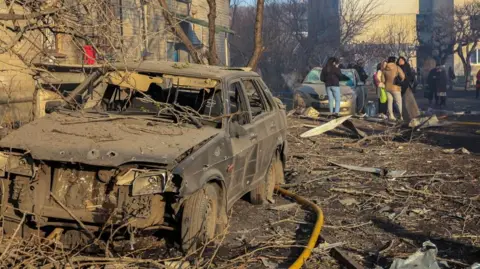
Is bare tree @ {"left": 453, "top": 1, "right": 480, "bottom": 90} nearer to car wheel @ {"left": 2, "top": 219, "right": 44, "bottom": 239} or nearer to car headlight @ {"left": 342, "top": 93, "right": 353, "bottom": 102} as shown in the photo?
car headlight @ {"left": 342, "top": 93, "right": 353, "bottom": 102}

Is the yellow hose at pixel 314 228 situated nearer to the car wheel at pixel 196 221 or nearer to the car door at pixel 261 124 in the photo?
the car door at pixel 261 124

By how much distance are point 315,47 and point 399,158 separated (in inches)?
1137

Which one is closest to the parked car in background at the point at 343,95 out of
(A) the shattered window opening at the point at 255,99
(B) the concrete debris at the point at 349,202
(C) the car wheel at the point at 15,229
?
(B) the concrete debris at the point at 349,202

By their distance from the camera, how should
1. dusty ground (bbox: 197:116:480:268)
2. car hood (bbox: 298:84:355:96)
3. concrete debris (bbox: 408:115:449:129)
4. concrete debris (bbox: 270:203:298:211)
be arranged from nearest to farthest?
dusty ground (bbox: 197:116:480:268) → concrete debris (bbox: 270:203:298:211) → concrete debris (bbox: 408:115:449:129) → car hood (bbox: 298:84:355:96)

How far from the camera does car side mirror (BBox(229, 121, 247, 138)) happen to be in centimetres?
640

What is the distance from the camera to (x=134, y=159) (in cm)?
521

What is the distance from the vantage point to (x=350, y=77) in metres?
20.1

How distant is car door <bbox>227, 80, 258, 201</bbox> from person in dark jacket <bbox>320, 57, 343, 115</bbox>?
10.3 m

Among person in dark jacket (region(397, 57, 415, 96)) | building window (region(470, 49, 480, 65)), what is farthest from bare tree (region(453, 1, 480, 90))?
person in dark jacket (region(397, 57, 415, 96))

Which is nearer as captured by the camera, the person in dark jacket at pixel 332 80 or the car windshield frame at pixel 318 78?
the person in dark jacket at pixel 332 80

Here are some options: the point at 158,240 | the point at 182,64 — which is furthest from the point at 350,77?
the point at 158,240

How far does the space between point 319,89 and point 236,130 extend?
12.9 meters

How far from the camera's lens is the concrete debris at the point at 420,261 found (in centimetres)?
539

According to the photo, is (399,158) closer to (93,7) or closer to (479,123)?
(479,123)
